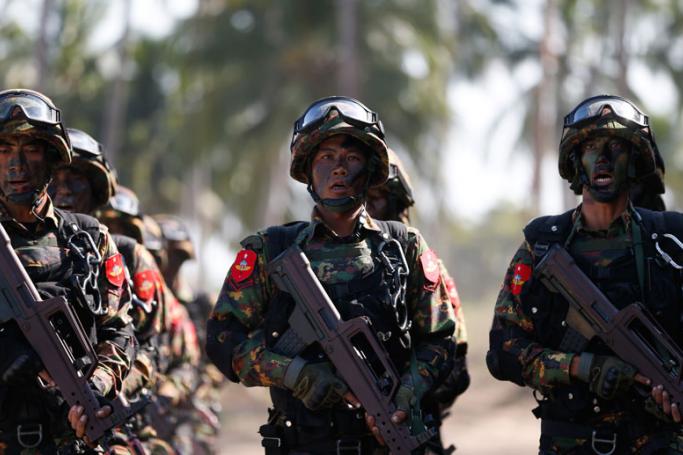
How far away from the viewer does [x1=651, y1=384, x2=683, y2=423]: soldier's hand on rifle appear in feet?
18.7

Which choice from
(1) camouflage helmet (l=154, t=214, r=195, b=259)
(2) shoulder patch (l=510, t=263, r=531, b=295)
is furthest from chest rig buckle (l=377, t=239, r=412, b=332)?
(1) camouflage helmet (l=154, t=214, r=195, b=259)

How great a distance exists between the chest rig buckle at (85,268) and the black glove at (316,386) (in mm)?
1036

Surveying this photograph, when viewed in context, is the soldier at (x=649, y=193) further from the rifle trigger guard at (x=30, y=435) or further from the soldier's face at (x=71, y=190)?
the rifle trigger guard at (x=30, y=435)

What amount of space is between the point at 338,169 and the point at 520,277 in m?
0.96

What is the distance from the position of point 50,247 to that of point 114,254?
34cm

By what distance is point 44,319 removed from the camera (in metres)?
5.98

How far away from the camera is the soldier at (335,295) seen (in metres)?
6.09

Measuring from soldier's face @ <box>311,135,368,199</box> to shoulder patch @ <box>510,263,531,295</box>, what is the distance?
807 millimetres

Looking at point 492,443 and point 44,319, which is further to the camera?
point 492,443

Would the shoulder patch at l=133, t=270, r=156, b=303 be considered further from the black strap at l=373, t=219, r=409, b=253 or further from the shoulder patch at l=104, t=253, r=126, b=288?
the black strap at l=373, t=219, r=409, b=253

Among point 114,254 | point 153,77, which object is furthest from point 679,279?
point 153,77

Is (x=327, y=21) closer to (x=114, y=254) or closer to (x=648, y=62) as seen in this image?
(x=648, y=62)

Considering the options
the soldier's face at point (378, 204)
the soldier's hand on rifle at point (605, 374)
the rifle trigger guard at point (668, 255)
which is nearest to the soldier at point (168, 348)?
the soldier's face at point (378, 204)

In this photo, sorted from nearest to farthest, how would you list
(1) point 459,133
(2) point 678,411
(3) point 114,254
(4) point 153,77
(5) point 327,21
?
1. (2) point 678,411
2. (3) point 114,254
3. (5) point 327,21
4. (1) point 459,133
5. (4) point 153,77
